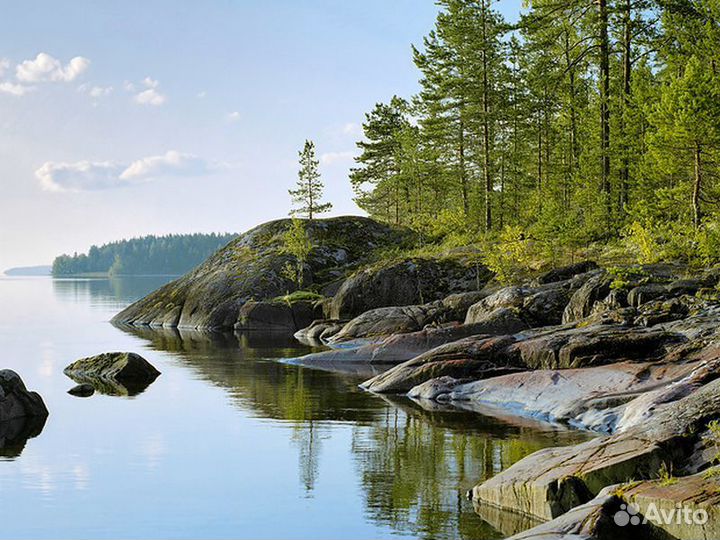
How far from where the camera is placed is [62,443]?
16016 mm

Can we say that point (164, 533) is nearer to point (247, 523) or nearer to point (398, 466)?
point (247, 523)

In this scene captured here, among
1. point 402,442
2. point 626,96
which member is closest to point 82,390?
point 402,442

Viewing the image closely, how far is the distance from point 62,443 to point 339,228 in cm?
4588

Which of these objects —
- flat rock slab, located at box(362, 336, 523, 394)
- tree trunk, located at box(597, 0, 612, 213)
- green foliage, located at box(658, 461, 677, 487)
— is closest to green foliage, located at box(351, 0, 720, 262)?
tree trunk, located at box(597, 0, 612, 213)

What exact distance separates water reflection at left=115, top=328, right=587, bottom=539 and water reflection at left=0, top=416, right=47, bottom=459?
4968 millimetres

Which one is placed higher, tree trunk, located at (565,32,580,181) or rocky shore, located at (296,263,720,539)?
tree trunk, located at (565,32,580,181)

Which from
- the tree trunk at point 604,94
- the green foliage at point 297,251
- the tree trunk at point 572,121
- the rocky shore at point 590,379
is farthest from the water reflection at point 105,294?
the rocky shore at point 590,379

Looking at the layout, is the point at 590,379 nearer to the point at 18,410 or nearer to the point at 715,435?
the point at 715,435

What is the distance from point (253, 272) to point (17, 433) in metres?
35.5

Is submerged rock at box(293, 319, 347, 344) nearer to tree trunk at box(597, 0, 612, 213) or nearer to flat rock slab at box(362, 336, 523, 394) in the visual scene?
tree trunk at box(597, 0, 612, 213)

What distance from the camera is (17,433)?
16797mm

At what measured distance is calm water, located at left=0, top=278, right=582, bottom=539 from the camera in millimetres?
10586

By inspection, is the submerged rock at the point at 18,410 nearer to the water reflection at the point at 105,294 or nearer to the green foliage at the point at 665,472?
the green foliage at the point at 665,472

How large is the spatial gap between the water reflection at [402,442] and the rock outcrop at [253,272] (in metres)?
24.0
